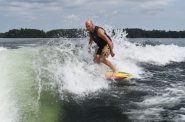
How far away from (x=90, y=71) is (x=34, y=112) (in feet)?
17.6

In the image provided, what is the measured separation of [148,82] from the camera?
1526cm

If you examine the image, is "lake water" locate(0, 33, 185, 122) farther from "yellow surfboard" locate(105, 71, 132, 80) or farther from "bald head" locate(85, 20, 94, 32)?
"bald head" locate(85, 20, 94, 32)

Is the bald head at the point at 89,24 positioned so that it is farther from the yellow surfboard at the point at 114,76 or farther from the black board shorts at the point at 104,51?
the yellow surfboard at the point at 114,76

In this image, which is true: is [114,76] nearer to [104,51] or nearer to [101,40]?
[104,51]

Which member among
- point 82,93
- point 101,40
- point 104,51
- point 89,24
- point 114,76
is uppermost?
point 89,24

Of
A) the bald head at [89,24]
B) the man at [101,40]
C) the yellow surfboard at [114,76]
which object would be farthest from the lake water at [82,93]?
the bald head at [89,24]

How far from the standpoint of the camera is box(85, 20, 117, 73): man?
13.8 meters

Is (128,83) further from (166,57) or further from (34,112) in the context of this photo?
(166,57)

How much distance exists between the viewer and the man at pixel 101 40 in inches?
543

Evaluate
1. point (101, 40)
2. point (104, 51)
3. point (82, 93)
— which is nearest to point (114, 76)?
point (104, 51)

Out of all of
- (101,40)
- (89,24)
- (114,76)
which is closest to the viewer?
(89,24)

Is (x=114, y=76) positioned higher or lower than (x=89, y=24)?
lower

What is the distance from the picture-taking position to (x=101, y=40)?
14.3 m

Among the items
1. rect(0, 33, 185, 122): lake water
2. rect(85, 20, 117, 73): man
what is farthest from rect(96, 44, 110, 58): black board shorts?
rect(0, 33, 185, 122): lake water
